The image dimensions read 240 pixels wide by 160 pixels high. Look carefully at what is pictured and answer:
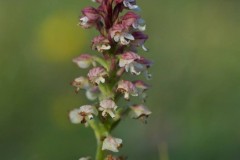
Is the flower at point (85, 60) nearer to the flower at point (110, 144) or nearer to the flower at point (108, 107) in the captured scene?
the flower at point (108, 107)

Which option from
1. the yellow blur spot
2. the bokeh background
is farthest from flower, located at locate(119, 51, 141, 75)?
the yellow blur spot

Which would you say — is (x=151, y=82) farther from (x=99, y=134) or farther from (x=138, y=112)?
(x=99, y=134)

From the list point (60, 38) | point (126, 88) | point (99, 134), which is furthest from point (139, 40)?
point (60, 38)

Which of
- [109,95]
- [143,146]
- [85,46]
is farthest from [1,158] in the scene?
[85,46]

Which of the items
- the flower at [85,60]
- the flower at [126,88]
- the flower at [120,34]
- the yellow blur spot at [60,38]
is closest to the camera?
the flower at [120,34]

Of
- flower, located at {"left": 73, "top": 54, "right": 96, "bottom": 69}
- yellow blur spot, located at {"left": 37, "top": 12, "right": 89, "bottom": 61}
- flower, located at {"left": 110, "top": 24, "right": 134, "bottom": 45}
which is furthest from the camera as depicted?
yellow blur spot, located at {"left": 37, "top": 12, "right": 89, "bottom": 61}

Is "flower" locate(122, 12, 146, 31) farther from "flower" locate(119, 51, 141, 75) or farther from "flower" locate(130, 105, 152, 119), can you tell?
"flower" locate(130, 105, 152, 119)

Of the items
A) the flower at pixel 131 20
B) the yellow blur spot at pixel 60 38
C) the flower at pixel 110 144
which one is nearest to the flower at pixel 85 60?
the flower at pixel 131 20

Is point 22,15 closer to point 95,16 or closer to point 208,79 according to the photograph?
point 208,79
